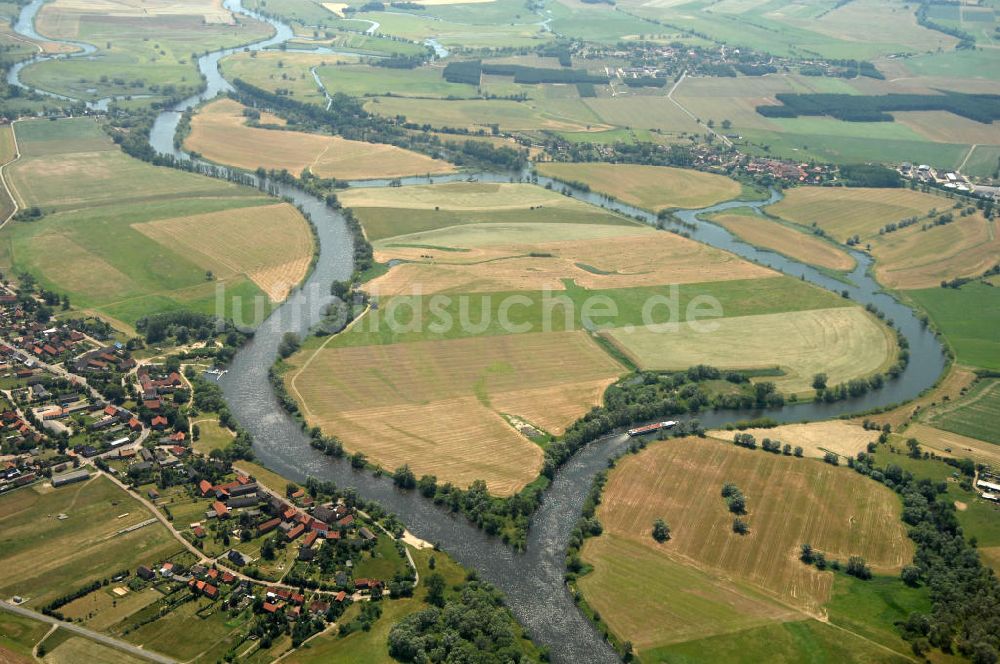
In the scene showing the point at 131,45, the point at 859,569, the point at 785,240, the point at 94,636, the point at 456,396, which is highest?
the point at 131,45

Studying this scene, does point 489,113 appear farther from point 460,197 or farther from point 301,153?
point 460,197

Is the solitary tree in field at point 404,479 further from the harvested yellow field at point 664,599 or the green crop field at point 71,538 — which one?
the green crop field at point 71,538

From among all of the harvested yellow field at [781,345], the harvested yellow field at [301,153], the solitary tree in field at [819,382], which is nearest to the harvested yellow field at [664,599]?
the harvested yellow field at [781,345]

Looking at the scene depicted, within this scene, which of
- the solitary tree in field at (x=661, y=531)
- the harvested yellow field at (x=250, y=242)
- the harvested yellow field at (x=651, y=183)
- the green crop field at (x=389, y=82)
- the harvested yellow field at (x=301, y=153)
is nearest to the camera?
the solitary tree in field at (x=661, y=531)

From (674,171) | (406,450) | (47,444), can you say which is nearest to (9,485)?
(47,444)

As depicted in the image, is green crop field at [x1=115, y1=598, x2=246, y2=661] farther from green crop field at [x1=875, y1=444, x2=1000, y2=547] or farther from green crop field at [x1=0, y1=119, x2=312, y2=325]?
green crop field at [x1=875, y1=444, x2=1000, y2=547]

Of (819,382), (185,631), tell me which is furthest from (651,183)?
(185,631)
